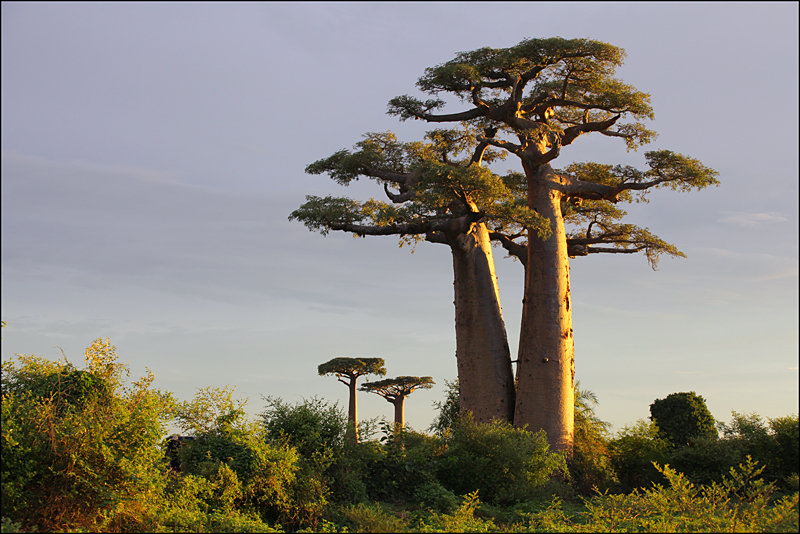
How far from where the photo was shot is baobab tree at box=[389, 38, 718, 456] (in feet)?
43.2

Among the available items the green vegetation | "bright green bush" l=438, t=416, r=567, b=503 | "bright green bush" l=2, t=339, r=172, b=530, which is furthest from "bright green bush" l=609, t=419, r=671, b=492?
"bright green bush" l=2, t=339, r=172, b=530

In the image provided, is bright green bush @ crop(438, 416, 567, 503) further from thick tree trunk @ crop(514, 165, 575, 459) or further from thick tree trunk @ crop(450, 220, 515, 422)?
thick tree trunk @ crop(450, 220, 515, 422)

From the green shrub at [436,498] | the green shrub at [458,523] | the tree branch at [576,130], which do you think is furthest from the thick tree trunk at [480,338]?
the green shrub at [458,523]

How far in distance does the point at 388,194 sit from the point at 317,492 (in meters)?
8.36

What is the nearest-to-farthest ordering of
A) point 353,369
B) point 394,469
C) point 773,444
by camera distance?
point 394,469
point 773,444
point 353,369

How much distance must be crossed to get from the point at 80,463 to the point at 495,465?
237 inches

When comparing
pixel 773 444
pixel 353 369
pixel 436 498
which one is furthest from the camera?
pixel 353 369

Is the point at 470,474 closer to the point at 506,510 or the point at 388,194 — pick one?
the point at 506,510

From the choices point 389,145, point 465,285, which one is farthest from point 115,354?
point 389,145

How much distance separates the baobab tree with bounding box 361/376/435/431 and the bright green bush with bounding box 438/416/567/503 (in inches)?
408

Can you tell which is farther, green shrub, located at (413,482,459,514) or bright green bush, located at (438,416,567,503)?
bright green bush, located at (438,416,567,503)

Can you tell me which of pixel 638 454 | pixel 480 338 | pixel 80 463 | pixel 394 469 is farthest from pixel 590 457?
pixel 80 463

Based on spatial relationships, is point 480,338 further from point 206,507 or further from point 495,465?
point 206,507

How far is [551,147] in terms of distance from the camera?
48.0 ft
